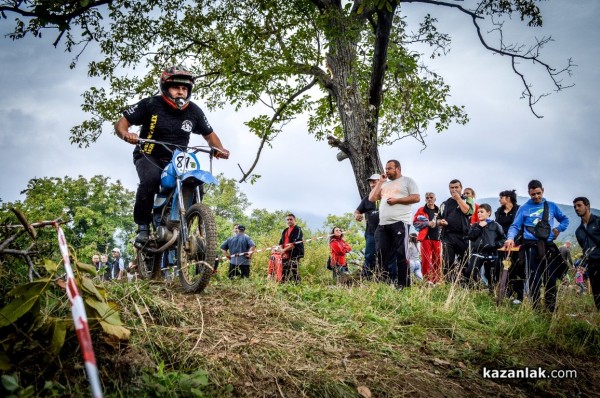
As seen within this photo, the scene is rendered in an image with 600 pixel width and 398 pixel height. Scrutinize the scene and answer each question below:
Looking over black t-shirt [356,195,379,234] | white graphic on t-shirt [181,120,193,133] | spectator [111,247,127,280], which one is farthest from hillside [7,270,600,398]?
black t-shirt [356,195,379,234]

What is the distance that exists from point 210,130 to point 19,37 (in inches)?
181

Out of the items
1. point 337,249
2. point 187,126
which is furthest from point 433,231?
point 187,126

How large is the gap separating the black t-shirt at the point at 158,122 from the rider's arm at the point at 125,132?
77mm

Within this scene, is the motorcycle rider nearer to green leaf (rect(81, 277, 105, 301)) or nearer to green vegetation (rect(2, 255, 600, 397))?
green vegetation (rect(2, 255, 600, 397))

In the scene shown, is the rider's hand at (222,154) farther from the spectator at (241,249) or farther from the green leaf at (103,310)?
the spectator at (241,249)

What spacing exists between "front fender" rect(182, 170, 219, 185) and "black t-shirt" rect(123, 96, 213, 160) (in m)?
0.80

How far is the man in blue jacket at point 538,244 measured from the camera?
6.80 meters

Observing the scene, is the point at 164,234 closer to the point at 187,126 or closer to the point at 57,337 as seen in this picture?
the point at 187,126

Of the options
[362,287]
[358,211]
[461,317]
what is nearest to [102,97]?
[358,211]

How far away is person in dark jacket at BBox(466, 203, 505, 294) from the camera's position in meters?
8.45

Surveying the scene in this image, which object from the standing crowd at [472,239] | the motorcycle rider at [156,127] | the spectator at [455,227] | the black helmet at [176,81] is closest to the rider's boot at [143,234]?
the motorcycle rider at [156,127]

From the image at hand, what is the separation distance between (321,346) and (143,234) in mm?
2735

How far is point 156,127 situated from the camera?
541 centimetres

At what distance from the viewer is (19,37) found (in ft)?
26.0
